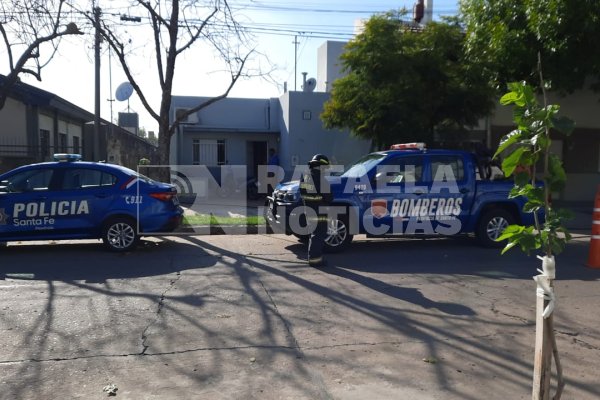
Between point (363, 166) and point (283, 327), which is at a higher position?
point (363, 166)

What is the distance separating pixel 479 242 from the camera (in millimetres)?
10000

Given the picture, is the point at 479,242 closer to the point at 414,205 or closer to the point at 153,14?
the point at 414,205

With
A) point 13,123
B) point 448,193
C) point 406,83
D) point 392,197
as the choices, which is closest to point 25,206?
point 392,197

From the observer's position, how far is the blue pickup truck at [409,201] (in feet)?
30.1

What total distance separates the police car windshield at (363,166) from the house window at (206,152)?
13.7 m

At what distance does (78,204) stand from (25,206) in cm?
85

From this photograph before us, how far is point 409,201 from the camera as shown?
30.5 ft

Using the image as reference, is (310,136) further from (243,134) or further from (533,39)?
(533,39)

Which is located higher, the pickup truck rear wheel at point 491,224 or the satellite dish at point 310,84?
the satellite dish at point 310,84

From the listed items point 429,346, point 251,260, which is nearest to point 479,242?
point 251,260

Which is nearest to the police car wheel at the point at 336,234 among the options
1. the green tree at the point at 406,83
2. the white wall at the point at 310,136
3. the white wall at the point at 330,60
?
the green tree at the point at 406,83

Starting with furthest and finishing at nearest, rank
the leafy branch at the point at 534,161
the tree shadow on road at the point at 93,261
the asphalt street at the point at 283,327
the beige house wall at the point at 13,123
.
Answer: the beige house wall at the point at 13,123
the tree shadow on road at the point at 93,261
the asphalt street at the point at 283,327
the leafy branch at the point at 534,161

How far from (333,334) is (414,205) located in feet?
14.9

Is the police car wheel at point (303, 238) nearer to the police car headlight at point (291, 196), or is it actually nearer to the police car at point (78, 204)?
the police car headlight at point (291, 196)
